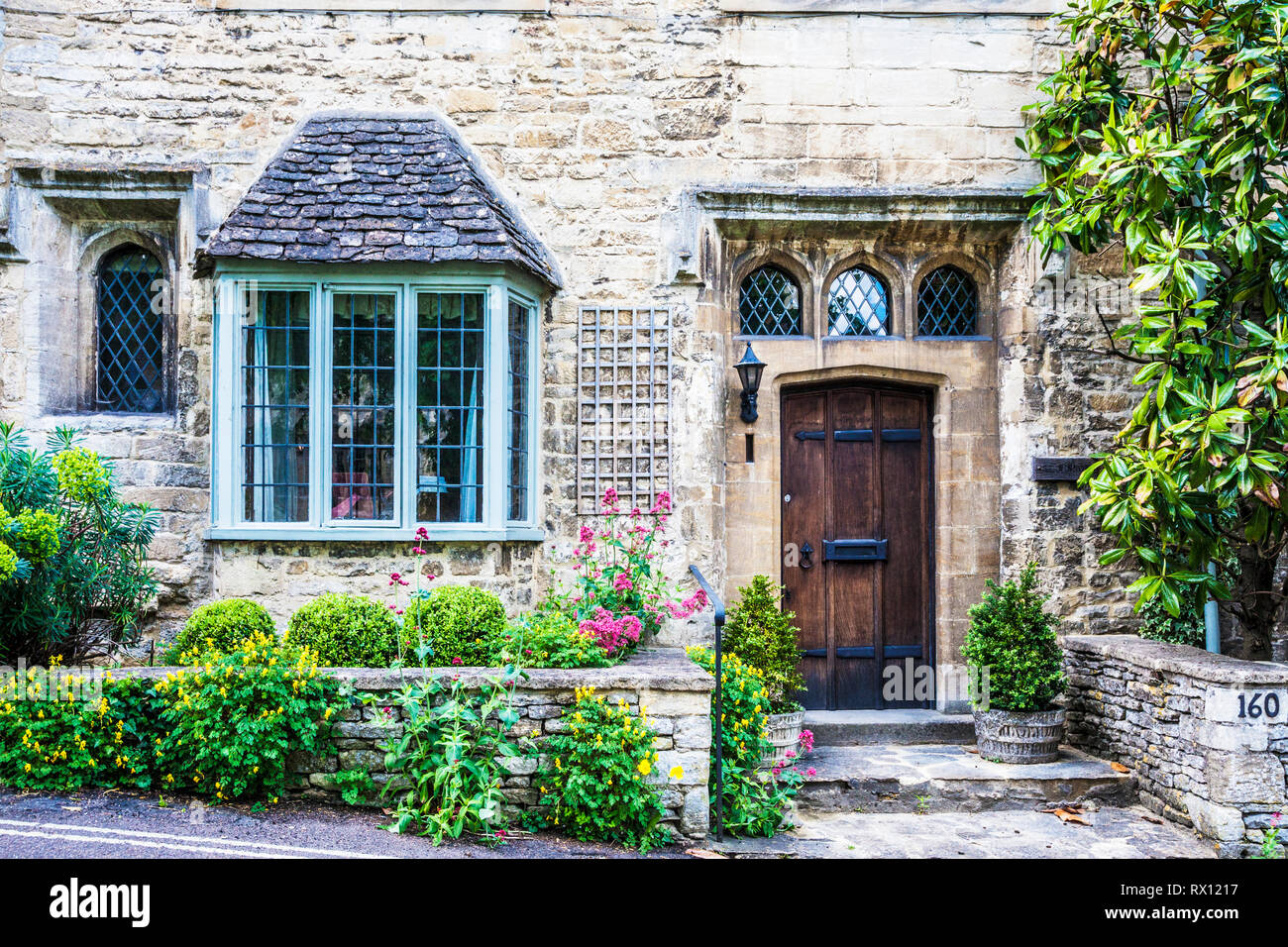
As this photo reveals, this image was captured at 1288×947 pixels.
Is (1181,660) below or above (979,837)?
above

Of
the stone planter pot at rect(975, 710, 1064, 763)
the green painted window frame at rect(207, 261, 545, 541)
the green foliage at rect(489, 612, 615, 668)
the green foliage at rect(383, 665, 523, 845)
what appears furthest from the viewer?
the green painted window frame at rect(207, 261, 545, 541)

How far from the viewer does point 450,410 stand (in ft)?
21.8

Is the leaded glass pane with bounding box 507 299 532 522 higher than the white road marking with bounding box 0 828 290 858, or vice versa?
the leaded glass pane with bounding box 507 299 532 522

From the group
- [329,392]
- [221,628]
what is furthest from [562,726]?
[329,392]

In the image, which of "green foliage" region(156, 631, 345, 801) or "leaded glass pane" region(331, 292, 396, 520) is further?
"leaded glass pane" region(331, 292, 396, 520)

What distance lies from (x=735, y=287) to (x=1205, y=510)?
140 inches

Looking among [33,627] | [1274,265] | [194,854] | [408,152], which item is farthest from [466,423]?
[1274,265]

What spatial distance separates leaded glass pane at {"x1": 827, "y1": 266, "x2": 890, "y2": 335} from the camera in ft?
24.2

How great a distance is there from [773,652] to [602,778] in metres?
1.65

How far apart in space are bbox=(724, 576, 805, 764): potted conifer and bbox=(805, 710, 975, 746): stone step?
0.71m

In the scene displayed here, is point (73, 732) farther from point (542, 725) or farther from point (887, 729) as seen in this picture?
point (887, 729)

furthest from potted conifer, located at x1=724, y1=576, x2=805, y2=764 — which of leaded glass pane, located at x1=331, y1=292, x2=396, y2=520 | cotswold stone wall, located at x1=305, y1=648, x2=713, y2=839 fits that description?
leaded glass pane, located at x1=331, y1=292, x2=396, y2=520

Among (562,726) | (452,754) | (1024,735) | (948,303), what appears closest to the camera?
(452,754)

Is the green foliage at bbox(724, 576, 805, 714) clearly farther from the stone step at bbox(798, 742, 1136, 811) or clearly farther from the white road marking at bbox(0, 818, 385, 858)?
the white road marking at bbox(0, 818, 385, 858)
